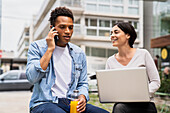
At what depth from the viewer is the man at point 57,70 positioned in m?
1.78

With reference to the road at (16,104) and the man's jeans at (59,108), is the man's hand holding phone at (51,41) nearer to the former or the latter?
the man's jeans at (59,108)

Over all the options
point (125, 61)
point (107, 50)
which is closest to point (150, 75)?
point (125, 61)

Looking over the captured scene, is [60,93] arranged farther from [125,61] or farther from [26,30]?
[26,30]

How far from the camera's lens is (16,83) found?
12.5 metres

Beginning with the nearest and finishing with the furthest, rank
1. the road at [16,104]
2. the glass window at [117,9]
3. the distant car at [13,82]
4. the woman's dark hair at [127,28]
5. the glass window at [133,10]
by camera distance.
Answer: the woman's dark hair at [127,28], the road at [16,104], the distant car at [13,82], the glass window at [117,9], the glass window at [133,10]

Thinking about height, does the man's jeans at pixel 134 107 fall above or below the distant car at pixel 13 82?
above

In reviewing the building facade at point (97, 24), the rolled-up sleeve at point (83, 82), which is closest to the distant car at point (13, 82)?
the building facade at point (97, 24)

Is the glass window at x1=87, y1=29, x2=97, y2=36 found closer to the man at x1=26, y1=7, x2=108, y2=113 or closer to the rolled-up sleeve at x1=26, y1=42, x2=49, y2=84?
the man at x1=26, y1=7, x2=108, y2=113

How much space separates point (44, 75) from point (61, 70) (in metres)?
0.16

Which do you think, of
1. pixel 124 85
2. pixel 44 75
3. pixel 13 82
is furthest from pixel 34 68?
pixel 13 82

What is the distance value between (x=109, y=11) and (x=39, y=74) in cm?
2157

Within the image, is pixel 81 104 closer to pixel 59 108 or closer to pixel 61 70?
pixel 59 108

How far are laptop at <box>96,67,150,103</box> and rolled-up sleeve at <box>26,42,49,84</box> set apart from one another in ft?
1.45

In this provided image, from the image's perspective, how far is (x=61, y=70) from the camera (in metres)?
1.96
